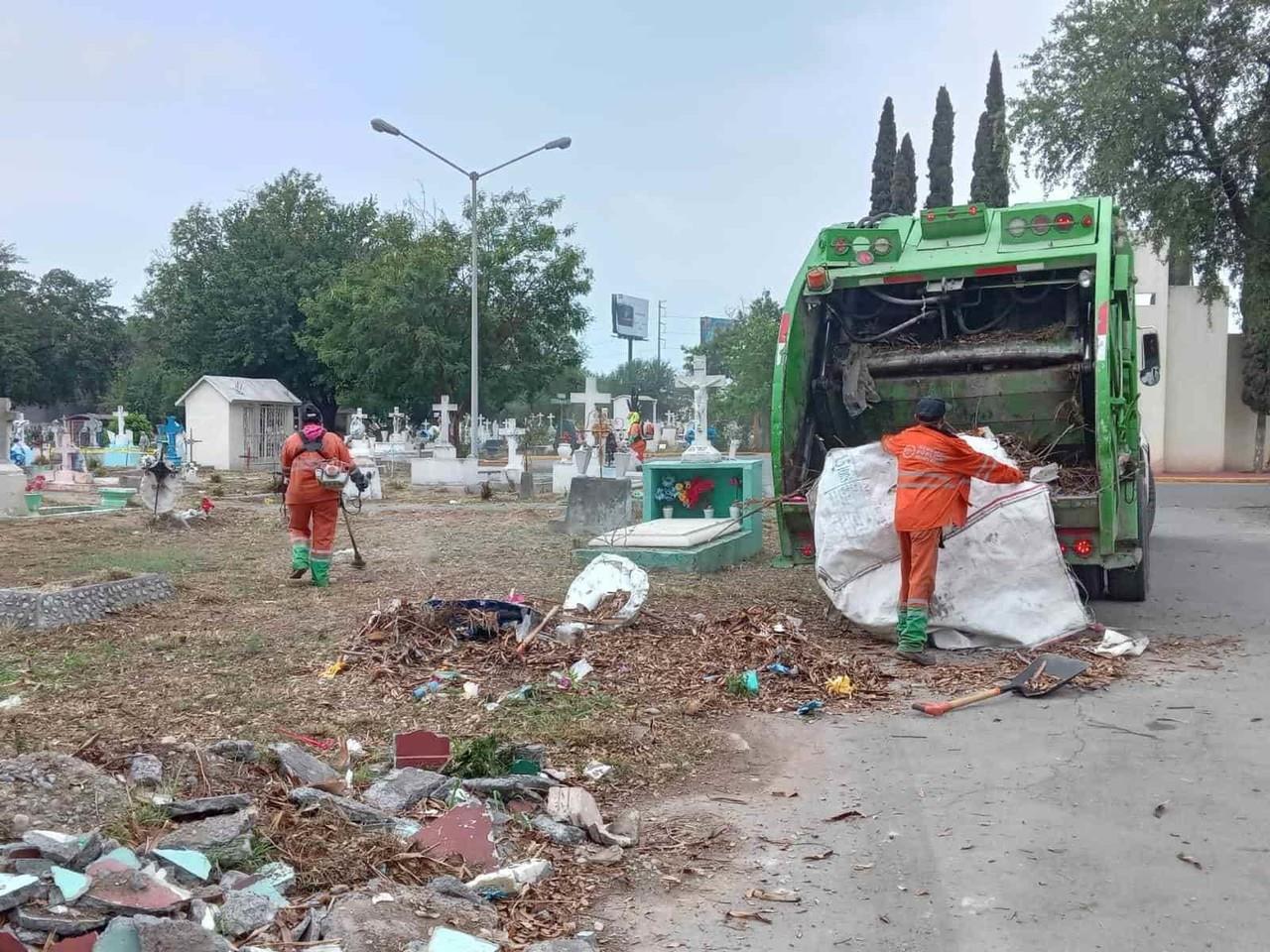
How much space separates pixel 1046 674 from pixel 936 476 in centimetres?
123

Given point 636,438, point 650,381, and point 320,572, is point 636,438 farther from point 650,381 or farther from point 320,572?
point 650,381

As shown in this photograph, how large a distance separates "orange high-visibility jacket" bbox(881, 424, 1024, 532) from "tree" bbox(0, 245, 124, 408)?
50912mm

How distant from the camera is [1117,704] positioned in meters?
5.43

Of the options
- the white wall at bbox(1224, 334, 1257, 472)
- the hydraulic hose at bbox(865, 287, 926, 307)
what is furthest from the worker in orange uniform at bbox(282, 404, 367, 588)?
the white wall at bbox(1224, 334, 1257, 472)

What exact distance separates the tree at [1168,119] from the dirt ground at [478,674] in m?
10.9

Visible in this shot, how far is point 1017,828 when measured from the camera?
3877 millimetres

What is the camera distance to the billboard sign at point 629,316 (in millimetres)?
78000

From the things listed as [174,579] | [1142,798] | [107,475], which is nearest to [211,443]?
[107,475]

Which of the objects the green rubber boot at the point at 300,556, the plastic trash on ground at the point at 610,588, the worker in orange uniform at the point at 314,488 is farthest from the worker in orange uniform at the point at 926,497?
the green rubber boot at the point at 300,556

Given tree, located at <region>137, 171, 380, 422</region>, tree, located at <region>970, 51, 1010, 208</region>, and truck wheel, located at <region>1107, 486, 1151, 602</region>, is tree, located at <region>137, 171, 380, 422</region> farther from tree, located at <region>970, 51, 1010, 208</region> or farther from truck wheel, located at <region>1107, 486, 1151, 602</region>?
truck wheel, located at <region>1107, 486, 1151, 602</region>

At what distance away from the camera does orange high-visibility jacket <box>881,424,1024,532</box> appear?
6.28 m

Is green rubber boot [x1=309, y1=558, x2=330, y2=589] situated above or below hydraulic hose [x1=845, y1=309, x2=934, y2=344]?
below

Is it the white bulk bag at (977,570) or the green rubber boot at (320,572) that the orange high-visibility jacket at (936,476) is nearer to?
the white bulk bag at (977,570)

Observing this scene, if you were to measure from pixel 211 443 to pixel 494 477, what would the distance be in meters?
13.7
